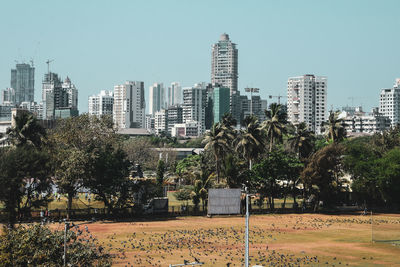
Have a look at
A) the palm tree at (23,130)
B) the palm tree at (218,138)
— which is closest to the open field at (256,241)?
the palm tree at (218,138)

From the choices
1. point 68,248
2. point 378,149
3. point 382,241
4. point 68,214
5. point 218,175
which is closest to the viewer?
point 68,248

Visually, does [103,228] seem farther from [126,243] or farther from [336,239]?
[336,239]

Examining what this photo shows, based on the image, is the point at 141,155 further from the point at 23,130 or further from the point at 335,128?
the point at 23,130

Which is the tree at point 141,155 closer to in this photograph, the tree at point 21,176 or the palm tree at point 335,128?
the palm tree at point 335,128

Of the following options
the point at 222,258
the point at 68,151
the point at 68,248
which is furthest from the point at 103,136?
the point at 68,248

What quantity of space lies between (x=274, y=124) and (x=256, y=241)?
46.5 m

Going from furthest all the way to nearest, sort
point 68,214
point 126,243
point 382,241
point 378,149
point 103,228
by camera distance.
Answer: point 378,149 → point 68,214 → point 103,228 → point 382,241 → point 126,243

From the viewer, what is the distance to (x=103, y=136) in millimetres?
99812

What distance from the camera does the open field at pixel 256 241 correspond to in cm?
5891

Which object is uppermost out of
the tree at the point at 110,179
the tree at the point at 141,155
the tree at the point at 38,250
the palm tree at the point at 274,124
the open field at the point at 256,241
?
the palm tree at the point at 274,124

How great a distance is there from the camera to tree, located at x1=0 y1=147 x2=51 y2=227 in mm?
77075

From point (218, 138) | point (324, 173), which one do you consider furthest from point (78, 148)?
point (324, 173)

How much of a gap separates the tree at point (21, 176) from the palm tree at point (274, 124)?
47.7m

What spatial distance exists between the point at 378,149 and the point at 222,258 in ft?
224
